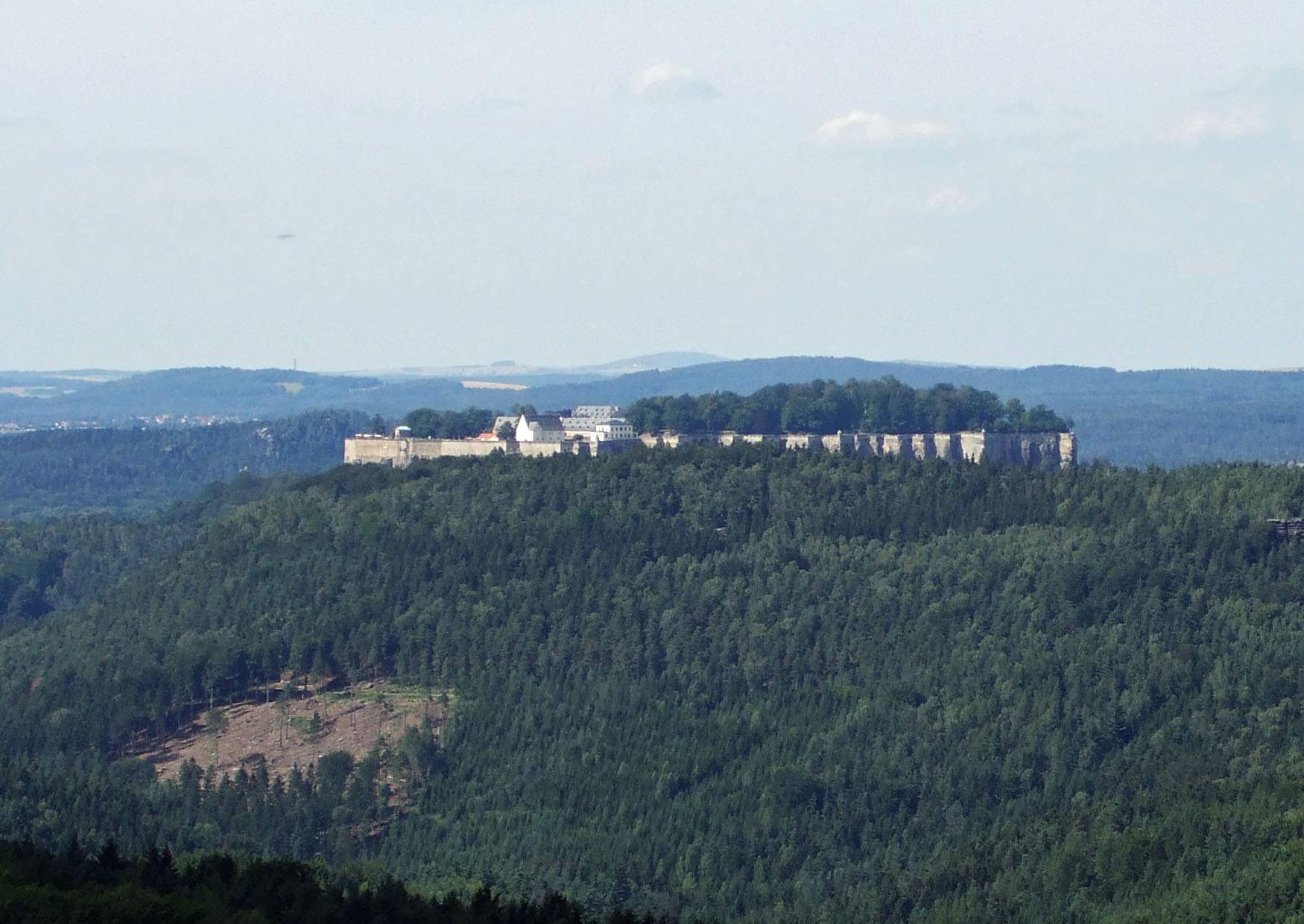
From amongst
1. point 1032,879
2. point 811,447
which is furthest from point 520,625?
point 1032,879

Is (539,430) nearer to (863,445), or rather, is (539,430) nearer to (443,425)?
(443,425)

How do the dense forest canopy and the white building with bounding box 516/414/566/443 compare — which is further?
the dense forest canopy

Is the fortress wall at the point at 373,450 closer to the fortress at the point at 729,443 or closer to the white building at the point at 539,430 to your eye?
the fortress at the point at 729,443

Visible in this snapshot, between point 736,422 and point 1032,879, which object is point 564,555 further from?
point 1032,879

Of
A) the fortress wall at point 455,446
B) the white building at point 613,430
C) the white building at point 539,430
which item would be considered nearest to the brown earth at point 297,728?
the fortress wall at point 455,446

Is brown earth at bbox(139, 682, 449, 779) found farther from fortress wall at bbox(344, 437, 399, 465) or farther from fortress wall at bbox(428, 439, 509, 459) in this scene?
fortress wall at bbox(344, 437, 399, 465)

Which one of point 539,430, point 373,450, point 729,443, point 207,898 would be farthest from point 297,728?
point 373,450

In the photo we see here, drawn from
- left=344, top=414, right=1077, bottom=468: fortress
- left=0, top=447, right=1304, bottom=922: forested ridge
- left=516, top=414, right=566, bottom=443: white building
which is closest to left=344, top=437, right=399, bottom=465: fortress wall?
left=344, top=414, right=1077, bottom=468: fortress
